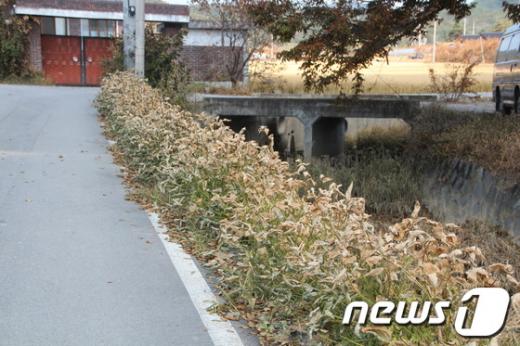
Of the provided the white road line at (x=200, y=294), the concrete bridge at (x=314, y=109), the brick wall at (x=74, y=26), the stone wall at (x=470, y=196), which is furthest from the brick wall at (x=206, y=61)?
the white road line at (x=200, y=294)

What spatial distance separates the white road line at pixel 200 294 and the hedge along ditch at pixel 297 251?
0.51 ft

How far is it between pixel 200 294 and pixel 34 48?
32762 mm

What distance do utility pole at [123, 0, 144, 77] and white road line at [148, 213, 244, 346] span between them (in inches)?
474

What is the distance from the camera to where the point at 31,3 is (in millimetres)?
34938

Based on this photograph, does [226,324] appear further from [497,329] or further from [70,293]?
[497,329]

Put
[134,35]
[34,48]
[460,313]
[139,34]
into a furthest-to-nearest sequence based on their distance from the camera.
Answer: [34,48], [134,35], [139,34], [460,313]

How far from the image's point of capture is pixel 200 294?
5.88 m

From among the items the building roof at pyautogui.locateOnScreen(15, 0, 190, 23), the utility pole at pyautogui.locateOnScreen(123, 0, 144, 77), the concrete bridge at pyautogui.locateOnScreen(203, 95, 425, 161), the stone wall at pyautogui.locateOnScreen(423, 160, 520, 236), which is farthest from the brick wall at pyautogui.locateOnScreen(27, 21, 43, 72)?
the stone wall at pyautogui.locateOnScreen(423, 160, 520, 236)

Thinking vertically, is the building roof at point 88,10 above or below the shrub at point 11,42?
above

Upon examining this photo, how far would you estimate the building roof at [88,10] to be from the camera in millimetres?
34969

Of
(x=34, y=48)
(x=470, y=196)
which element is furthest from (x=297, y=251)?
(x=34, y=48)

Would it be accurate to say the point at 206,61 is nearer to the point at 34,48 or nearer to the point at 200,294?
the point at 34,48

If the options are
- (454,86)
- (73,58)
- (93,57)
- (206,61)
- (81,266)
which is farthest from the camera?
(93,57)

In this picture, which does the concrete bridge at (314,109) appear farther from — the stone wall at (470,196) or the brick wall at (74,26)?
the brick wall at (74,26)
